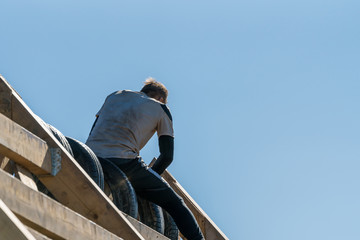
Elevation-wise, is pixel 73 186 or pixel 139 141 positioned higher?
pixel 139 141

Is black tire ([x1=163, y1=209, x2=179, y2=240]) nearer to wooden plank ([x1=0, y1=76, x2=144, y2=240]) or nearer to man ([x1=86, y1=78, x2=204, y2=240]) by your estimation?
man ([x1=86, y1=78, x2=204, y2=240])

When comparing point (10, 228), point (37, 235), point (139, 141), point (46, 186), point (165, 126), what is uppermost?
point (165, 126)

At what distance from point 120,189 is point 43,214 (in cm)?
192

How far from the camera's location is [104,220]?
574 cm

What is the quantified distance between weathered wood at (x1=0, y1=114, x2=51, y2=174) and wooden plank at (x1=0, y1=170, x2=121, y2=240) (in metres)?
0.37

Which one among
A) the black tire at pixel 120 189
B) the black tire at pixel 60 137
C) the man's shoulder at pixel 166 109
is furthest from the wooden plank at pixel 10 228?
the man's shoulder at pixel 166 109

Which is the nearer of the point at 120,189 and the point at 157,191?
the point at 120,189

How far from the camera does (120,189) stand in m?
6.84

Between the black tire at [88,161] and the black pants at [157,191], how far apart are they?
47cm

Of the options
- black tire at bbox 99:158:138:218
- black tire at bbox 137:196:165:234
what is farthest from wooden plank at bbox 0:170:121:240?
black tire at bbox 137:196:165:234

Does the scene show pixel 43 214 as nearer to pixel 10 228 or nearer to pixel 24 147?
pixel 24 147

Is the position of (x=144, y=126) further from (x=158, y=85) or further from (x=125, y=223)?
(x=125, y=223)

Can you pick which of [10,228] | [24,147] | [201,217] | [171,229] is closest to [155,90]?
[171,229]

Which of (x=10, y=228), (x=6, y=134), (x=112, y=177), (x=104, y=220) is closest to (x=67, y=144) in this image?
(x=112, y=177)
